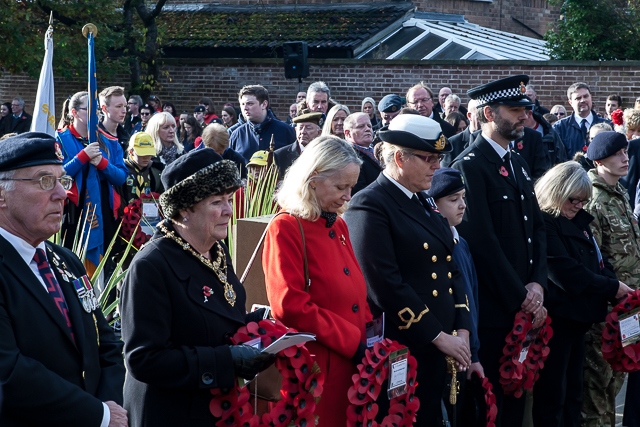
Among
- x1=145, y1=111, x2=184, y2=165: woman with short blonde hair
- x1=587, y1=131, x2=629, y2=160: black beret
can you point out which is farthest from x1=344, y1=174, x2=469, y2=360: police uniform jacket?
x1=145, y1=111, x2=184, y2=165: woman with short blonde hair

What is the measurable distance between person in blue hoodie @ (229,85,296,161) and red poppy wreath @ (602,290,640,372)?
4.39m

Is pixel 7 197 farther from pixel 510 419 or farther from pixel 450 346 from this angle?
pixel 510 419

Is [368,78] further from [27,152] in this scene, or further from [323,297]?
[27,152]

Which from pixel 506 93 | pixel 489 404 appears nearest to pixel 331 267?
pixel 489 404

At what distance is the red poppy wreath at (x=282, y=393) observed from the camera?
3543 millimetres

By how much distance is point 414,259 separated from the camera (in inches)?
184

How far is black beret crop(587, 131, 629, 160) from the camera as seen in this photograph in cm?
643

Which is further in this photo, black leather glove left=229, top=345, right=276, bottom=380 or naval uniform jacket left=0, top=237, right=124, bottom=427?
black leather glove left=229, top=345, right=276, bottom=380

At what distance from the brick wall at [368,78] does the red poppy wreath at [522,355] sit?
40.4ft

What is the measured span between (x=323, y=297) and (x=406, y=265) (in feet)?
2.08

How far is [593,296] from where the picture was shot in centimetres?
591

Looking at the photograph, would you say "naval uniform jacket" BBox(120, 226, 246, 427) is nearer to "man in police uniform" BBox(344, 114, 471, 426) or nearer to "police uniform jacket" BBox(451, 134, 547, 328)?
"man in police uniform" BBox(344, 114, 471, 426)

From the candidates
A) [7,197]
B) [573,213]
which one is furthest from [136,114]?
[7,197]

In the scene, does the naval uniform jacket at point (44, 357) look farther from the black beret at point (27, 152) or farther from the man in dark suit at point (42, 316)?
the black beret at point (27, 152)
